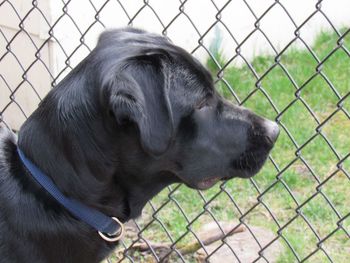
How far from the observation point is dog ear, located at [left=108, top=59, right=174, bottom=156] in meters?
2.18

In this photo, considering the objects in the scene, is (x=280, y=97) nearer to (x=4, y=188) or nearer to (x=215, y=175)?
(x=215, y=175)

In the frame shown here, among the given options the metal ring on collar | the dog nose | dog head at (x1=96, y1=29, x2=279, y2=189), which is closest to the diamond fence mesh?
the dog nose

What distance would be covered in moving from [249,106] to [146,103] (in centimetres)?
281

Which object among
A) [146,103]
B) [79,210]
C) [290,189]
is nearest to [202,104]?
[146,103]

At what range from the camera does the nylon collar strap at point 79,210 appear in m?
2.47

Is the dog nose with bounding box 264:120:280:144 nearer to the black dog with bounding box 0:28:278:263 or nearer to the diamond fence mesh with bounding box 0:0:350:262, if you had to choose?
the black dog with bounding box 0:28:278:263

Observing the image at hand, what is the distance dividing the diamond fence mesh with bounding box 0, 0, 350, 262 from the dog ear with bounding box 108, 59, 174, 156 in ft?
2.73

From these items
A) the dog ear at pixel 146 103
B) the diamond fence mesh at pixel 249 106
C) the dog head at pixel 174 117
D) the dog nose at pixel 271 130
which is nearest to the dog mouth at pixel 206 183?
the dog head at pixel 174 117

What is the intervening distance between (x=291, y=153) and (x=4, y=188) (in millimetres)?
2394

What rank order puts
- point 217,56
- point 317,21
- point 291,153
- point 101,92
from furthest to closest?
1. point 317,21
2. point 217,56
3. point 291,153
4. point 101,92

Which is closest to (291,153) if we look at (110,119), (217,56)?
(217,56)

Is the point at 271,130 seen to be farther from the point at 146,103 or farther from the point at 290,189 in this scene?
the point at 290,189

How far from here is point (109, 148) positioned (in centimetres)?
244

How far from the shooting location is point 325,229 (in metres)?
3.84
